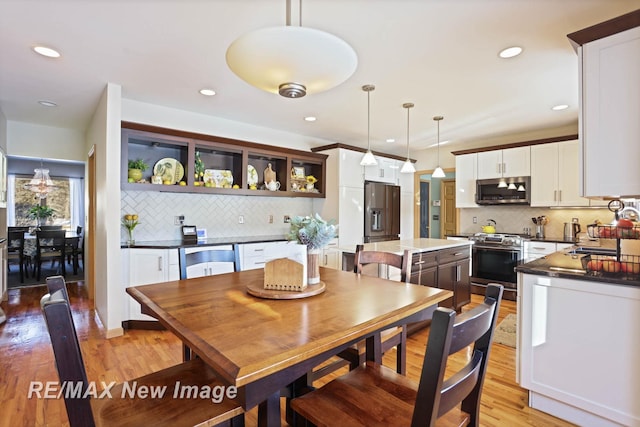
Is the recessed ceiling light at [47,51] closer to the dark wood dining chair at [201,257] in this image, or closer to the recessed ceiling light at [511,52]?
the dark wood dining chair at [201,257]

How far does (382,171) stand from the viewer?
5590 mm

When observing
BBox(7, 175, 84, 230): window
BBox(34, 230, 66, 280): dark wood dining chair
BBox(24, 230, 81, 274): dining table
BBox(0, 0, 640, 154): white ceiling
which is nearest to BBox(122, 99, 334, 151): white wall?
BBox(0, 0, 640, 154): white ceiling

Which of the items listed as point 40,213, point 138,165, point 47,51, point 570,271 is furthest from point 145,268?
point 40,213

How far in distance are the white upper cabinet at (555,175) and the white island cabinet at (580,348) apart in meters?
3.15

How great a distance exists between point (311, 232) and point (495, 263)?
13.0 feet

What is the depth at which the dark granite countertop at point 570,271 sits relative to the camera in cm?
173

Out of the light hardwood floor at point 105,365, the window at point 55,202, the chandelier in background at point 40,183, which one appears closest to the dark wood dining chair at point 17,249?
the chandelier in background at point 40,183

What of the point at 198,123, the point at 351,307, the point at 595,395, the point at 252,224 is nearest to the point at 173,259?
the point at 252,224

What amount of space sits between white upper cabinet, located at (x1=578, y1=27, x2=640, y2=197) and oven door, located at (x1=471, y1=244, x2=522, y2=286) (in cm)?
284

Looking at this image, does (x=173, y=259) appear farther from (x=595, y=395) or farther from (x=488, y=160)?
(x=488, y=160)

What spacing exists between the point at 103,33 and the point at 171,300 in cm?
195

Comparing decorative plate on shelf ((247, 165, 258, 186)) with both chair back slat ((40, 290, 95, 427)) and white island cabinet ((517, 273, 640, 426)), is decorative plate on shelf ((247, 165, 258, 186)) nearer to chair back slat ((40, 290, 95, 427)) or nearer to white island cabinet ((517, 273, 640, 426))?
white island cabinet ((517, 273, 640, 426))

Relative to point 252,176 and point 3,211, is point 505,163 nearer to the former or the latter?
point 252,176

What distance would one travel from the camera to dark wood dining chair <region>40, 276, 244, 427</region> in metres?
0.82
